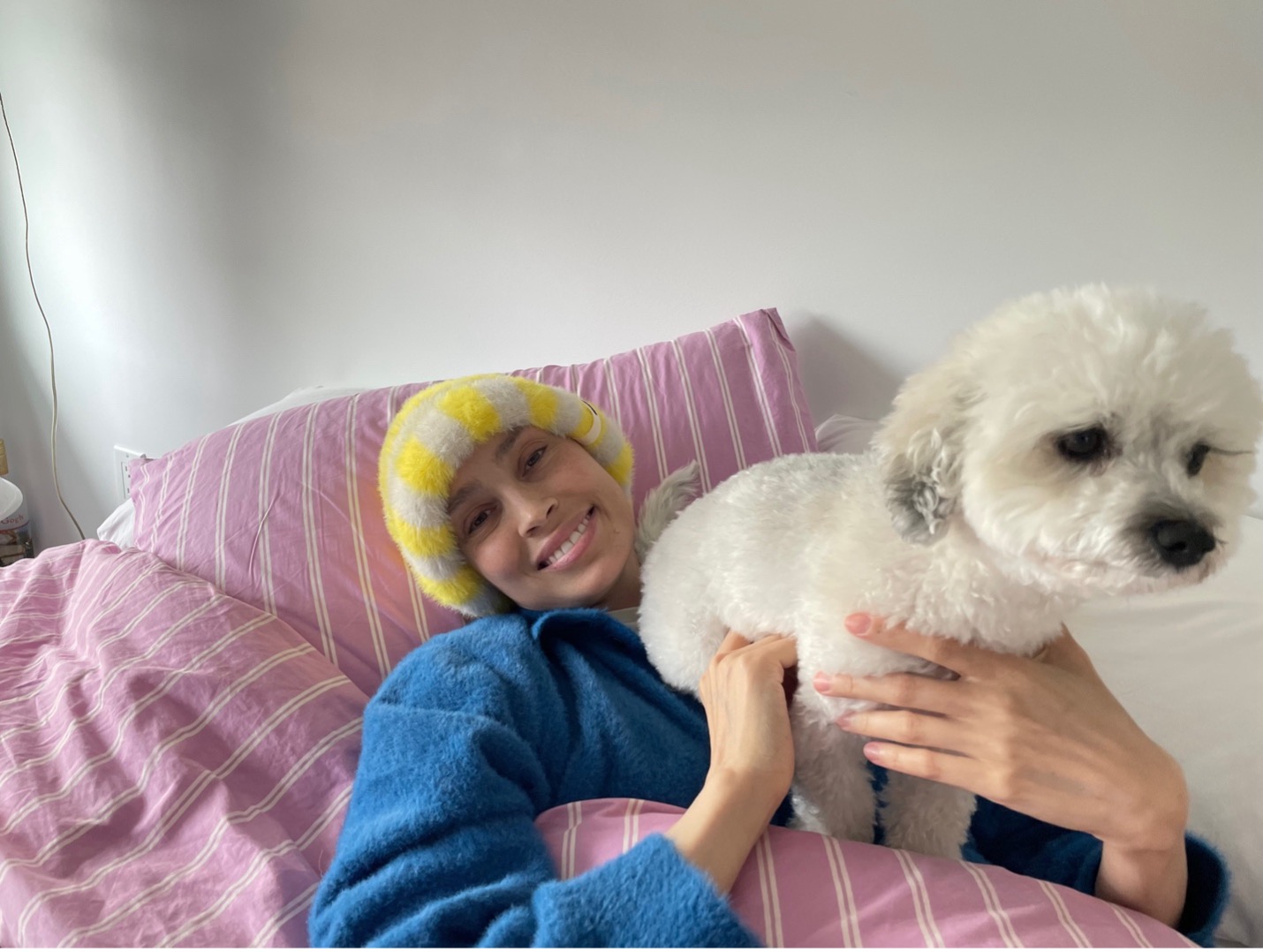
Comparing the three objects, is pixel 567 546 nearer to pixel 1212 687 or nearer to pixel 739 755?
pixel 739 755

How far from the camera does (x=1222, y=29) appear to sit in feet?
3.18

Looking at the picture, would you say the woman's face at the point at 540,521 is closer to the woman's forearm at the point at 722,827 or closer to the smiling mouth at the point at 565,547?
the smiling mouth at the point at 565,547

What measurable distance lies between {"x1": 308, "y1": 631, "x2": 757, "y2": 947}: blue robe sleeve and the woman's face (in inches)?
7.2

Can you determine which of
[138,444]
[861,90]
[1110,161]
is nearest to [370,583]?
[861,90]

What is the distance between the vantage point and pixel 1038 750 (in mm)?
653

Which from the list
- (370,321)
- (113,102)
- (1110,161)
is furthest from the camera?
(113,102)

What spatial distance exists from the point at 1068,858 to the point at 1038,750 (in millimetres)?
193

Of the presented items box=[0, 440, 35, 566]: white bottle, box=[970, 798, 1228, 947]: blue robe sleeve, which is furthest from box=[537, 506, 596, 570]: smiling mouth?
box=[0, 440, 35, 566]: white bottle

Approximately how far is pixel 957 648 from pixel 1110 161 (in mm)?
805

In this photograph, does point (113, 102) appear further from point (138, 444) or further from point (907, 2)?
point (907, 2)

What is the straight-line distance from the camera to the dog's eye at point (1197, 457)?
1.77 ft

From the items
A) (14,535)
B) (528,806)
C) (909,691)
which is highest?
(909,691)

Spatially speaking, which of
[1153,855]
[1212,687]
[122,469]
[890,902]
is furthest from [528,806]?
[122,469]

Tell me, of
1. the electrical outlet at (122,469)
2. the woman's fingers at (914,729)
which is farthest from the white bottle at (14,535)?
the woman's fingers at (914,729)
